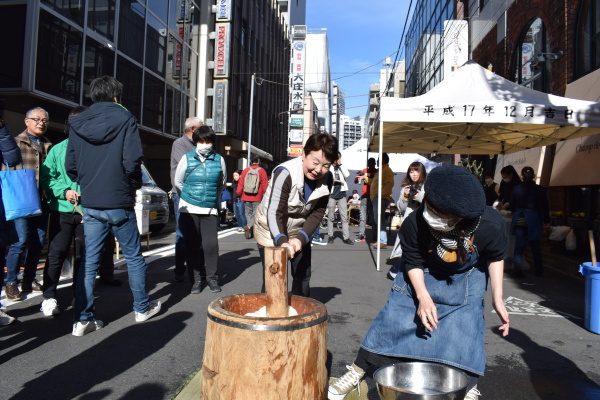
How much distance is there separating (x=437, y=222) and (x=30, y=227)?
14.4 ft

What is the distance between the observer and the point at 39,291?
532 centimetres

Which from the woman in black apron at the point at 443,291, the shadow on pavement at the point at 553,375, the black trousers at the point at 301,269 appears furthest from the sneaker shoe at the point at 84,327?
the shadow on pavement at the point at 553,375

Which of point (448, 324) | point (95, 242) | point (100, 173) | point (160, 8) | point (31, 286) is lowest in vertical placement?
point (31, 286)

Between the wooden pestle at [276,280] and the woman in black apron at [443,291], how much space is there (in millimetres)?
608

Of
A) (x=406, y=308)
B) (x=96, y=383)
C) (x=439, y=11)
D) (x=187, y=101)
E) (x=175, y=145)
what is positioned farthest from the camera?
(x=439, y=11)

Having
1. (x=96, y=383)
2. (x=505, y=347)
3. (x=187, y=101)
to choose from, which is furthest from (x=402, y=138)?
(x=187, y=101)

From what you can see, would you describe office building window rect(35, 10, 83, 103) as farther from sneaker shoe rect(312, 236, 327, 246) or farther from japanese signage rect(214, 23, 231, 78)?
japanese signage rect(214, 23, 231, 78)

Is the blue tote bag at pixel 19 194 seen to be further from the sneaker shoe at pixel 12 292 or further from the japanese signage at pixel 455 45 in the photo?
the japanese signage at pixel 455 45

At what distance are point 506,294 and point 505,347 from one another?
244 centimetres

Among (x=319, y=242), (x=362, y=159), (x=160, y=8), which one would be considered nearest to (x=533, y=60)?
(x=362, y=159)

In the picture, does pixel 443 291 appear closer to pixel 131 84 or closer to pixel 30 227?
pixel 30 227

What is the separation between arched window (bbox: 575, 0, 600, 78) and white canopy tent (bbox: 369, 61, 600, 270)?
71.3 inches

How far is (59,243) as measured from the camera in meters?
4.79

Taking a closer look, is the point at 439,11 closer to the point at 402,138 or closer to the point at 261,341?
the point at 402,138
